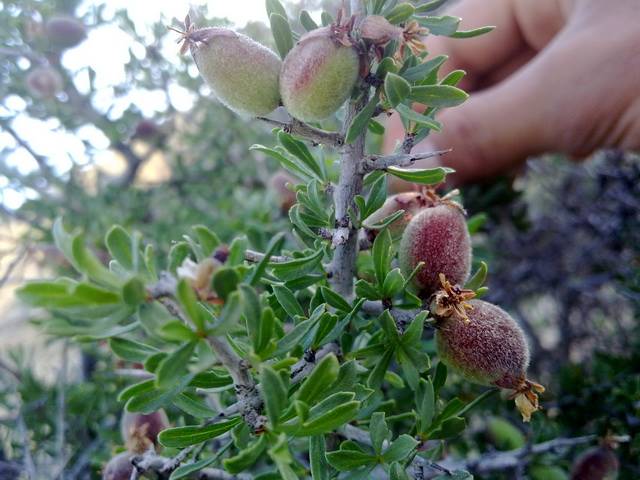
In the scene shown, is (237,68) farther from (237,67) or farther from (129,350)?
(129,350)

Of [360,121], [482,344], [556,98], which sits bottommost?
[556,98]

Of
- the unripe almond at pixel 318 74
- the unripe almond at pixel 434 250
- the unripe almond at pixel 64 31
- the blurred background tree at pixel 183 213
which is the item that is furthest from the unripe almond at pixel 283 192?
the unripe almond at pixel 64 31

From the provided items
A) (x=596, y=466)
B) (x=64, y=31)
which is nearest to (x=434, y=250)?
(x=596, y=466)

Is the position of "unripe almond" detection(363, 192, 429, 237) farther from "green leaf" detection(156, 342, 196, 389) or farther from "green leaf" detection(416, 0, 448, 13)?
"green leaf" detection(156, 342, 196, 389)

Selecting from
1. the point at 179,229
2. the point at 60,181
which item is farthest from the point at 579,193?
the point at 60,181

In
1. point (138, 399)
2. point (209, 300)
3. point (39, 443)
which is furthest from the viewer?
point (39, 443)

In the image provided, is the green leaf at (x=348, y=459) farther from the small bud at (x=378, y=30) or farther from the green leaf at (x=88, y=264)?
the small bud at (x=378, y=30)

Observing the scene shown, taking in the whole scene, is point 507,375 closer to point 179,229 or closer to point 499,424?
point 499,424
